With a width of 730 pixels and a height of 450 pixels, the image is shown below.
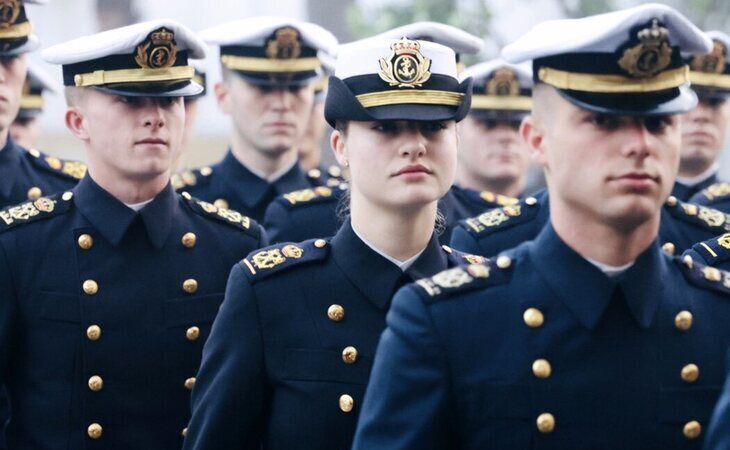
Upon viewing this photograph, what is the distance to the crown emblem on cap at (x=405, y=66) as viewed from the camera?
6879 mm

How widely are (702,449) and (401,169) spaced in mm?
1660

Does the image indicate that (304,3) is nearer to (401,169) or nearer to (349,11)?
(349,11)

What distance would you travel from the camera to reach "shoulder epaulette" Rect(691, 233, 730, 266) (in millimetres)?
7512

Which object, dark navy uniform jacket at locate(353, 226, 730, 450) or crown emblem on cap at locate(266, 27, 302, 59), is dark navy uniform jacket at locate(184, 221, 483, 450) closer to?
dark navy uniform jacket at locate(353, 226, 730, 450)

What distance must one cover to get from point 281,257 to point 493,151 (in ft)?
15.3

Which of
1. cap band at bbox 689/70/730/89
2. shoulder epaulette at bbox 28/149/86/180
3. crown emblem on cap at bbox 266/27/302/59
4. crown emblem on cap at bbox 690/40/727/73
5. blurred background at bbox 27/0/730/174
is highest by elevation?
crown emblem on cap at bbox 266/27/302/59

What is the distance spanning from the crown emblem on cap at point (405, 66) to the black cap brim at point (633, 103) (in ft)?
4.70

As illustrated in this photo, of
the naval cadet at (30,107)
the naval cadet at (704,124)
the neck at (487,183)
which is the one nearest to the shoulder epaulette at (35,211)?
the naval cadet at (704,124)

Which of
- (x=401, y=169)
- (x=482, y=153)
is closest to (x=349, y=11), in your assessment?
(x=482, y=153)

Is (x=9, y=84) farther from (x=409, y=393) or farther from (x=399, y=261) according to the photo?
(x=409, y=393)

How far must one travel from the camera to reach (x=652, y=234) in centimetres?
555

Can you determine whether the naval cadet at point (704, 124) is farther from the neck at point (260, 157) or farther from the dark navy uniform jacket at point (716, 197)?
the neck at point (260, 157)

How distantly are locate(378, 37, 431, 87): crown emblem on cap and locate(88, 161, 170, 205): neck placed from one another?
1.40 m

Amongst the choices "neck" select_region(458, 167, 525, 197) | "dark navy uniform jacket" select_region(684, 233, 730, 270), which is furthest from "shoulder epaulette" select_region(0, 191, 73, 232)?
"neck" select_region(458, 167, 525, 197)
